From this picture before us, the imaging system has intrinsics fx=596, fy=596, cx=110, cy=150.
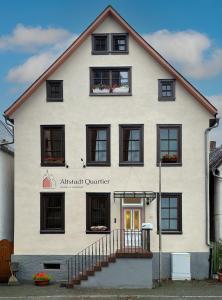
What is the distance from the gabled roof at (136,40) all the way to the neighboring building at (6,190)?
2827 millimetres

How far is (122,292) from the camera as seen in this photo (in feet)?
76.5

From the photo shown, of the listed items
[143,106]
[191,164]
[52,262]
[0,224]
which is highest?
[143,106]

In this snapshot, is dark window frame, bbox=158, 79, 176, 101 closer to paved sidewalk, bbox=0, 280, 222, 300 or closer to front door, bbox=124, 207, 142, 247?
front door, bbox=124, 207, 142, 247

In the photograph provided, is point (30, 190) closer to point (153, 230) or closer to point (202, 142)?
point (153, 230)

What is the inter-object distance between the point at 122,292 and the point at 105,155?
627 cm

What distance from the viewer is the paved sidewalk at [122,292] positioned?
72.6 feet

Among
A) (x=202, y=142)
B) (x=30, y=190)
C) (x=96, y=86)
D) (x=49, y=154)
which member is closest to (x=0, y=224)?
(x=30, y=190)

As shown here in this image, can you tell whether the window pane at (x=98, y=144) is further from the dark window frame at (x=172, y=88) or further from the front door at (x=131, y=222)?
the dark window frame at (x=172, y=88)

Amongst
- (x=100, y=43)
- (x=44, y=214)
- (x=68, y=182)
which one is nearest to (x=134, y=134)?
(x=68, y=182)

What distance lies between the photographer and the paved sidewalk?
22141 mm

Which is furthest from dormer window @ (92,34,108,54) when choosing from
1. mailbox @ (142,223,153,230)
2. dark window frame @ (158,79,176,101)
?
mailbox @ (142,223,153,230)

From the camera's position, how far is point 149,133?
1039 inches

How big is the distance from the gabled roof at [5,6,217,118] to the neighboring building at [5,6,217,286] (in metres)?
0.10

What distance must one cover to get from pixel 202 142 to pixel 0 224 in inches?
385
